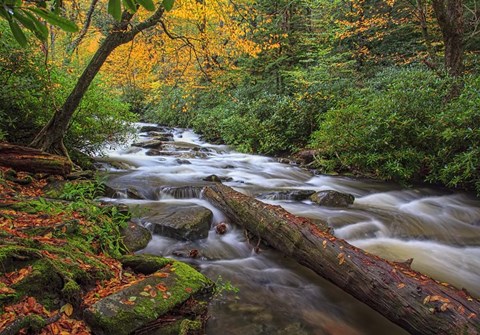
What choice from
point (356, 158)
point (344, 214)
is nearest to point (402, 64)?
point (356, 158)

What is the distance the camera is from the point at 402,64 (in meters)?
14.6

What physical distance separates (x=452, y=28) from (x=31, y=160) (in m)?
10.7

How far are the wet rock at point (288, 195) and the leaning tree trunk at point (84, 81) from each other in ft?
13.5

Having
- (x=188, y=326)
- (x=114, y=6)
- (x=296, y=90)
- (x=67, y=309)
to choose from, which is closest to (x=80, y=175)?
(x=67, y=309)

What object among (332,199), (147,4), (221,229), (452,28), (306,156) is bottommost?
(221,229)

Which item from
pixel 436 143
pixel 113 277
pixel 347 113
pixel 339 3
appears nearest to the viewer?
pixel 113 277

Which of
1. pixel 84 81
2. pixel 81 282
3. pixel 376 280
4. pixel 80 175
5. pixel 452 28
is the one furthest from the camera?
pixel 452 28

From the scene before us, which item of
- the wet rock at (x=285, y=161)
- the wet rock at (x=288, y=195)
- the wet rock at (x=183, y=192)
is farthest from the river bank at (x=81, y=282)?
the wet rock at (x=285, y=161)

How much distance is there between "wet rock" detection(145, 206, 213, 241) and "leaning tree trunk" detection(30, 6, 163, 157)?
291 cm

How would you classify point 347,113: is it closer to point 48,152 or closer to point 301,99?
point 301,99

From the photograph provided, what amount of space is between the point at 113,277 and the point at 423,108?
8400mm

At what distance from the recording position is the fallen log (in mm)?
2717

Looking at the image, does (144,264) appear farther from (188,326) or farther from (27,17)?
(27,17)

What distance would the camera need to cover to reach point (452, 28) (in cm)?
926
